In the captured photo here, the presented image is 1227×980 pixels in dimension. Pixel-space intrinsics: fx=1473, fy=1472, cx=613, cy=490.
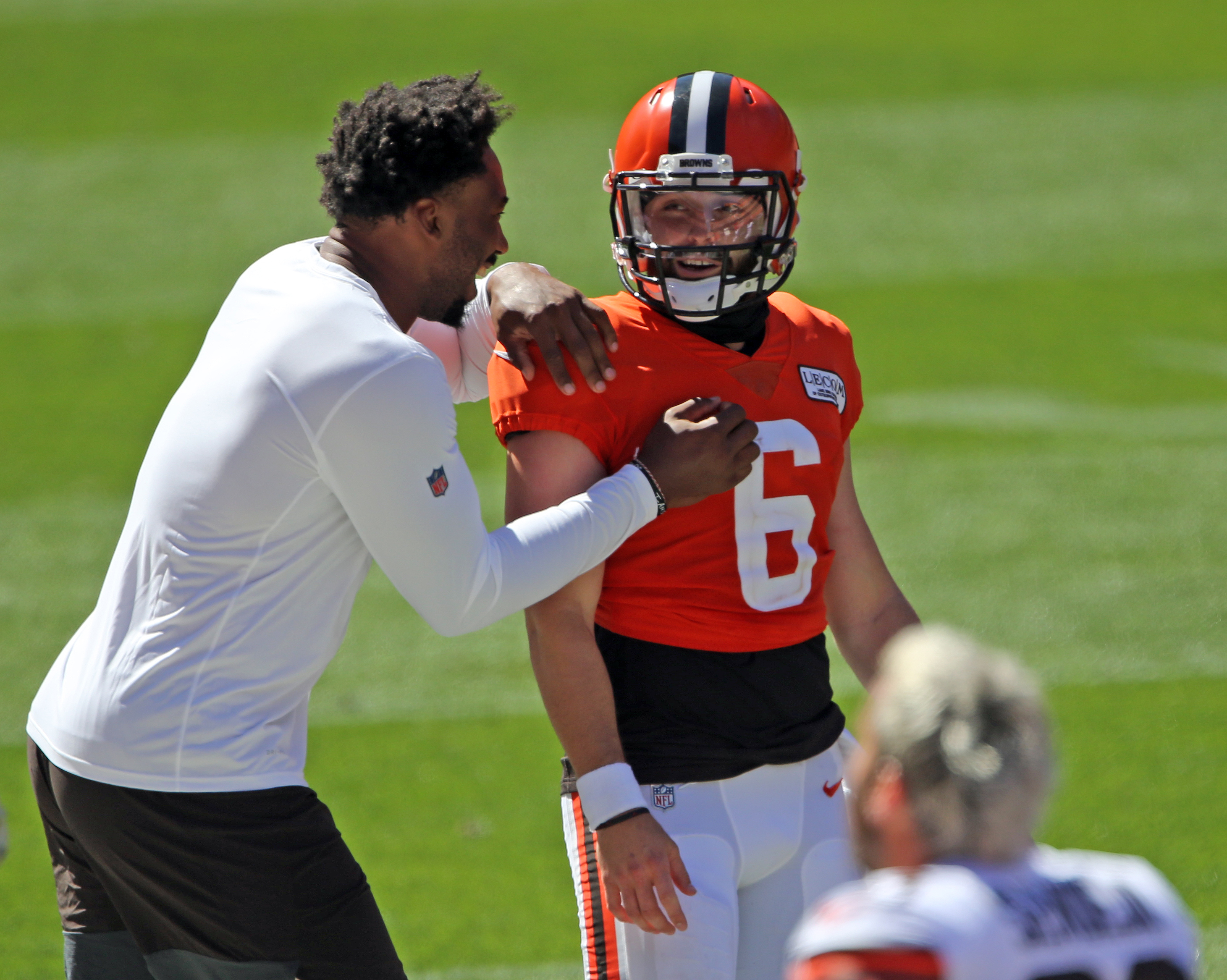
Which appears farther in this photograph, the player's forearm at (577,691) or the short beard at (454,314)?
the short beard at (454,314)

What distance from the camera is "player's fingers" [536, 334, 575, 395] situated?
2625 mm

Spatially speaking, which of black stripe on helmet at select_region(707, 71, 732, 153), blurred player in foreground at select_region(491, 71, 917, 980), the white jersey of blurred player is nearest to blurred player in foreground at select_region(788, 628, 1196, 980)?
the white jersey of blurred player

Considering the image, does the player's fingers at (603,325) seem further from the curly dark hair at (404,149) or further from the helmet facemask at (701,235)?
the curly dark hair at (404,149)

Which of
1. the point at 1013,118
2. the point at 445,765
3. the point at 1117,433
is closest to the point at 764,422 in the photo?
the point at 445,765

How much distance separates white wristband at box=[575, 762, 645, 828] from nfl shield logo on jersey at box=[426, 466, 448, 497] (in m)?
0.56

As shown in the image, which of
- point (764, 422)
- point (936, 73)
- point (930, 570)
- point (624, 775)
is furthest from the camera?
point (936, 73)

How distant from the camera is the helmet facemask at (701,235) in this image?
2750mm

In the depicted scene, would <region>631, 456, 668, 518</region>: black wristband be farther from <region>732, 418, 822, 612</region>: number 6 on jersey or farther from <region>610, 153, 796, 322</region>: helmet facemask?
<region>610, 153, 796, 322</region>: helmet facemask

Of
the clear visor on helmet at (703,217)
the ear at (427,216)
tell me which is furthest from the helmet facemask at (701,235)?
the ear at (427,216)

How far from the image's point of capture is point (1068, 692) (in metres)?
5.62

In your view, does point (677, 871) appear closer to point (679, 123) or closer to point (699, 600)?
point (699, 600)

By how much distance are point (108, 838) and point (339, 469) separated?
73 cm

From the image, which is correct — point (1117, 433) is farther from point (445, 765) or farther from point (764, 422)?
point (764, 422)

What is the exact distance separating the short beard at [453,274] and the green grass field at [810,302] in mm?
2179
